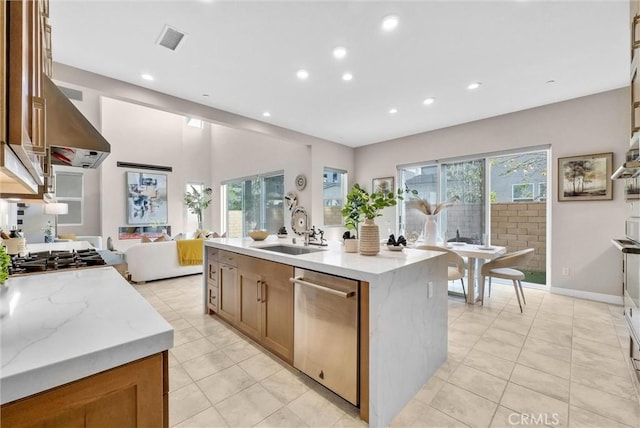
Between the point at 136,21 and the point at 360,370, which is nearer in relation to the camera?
the point at 360,370

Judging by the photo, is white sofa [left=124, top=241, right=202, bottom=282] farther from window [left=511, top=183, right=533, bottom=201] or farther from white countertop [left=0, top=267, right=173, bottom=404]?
window [left=511, top=183, right=533, bottom=201]

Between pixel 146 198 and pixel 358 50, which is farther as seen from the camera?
pixel 146 198

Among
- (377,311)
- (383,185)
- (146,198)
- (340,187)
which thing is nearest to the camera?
(377,311)

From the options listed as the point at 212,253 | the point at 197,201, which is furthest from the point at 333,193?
the point at 197,201

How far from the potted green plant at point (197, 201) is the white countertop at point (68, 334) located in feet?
25.5

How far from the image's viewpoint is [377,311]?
59.6 inches

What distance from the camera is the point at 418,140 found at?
5.61 metres

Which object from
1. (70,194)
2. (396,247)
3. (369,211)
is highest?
(70,194)

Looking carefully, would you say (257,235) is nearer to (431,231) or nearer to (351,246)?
(351,246)

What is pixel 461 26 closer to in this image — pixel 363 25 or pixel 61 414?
pixel 363 25

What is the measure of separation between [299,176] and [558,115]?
455 cm

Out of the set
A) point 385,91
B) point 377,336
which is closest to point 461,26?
point 385,91

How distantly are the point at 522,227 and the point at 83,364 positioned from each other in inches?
220

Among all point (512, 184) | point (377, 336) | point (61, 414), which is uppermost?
point (512, 184)
